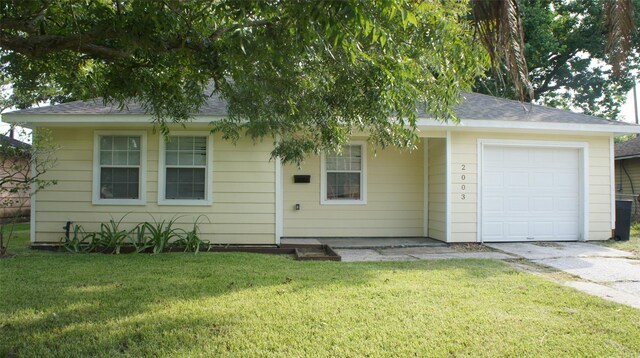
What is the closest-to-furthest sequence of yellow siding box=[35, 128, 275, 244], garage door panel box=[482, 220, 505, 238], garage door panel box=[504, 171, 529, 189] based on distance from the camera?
1. yellow siding box=[35, 128, 275, 244]
2. garage door panel box=[482, 220, 505, 238]
3. garage door panel box=[504, 171, 529, 189]

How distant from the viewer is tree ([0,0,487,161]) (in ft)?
10.5

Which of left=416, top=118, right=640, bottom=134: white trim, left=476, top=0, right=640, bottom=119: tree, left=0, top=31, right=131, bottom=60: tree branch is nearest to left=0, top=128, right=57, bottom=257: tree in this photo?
left=0, top=31, right=131, bottom=60: tree branch

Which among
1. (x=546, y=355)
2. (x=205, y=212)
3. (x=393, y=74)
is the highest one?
(x=393, y=74)

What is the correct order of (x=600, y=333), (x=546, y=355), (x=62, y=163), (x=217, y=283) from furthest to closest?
(x=62, y=163), (x=217, y=283), (x=600, y=333), (x=546, y=355)

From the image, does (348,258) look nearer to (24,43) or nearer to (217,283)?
(217,283)

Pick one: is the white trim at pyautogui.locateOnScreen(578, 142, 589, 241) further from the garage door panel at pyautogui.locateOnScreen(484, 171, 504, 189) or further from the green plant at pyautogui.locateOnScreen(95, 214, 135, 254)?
the green plant at pyautogui.locateOnScreen(95, 214, 135, 254)

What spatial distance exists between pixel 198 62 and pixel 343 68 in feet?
4.53

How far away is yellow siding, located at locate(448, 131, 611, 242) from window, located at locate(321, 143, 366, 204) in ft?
7.02

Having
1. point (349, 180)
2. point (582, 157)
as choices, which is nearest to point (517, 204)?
point (582, 157)

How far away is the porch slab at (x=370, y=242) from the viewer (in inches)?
354

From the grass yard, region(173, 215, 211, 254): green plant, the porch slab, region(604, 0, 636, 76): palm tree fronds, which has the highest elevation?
region(604, 0, 636, 76): palm tree fronds

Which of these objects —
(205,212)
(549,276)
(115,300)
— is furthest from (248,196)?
(549,276)

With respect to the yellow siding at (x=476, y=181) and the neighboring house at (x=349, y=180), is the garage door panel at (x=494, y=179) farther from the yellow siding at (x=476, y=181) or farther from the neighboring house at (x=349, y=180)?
the yellow siding at (x=476, y=181)

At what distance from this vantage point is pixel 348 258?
7.63 meters
